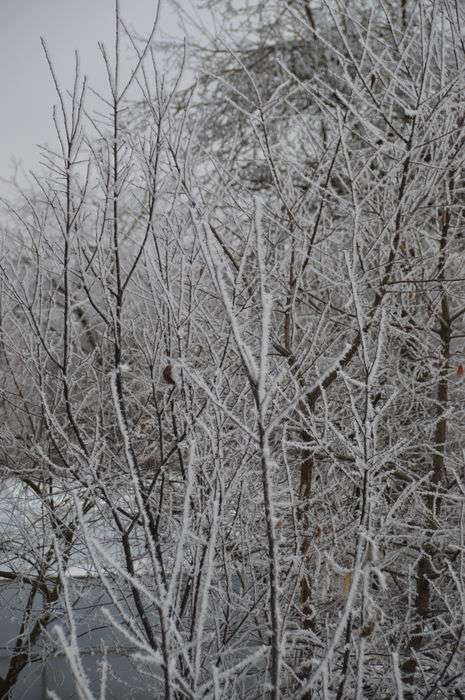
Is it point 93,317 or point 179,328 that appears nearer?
point 179,328

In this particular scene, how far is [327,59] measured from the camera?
5750 millimetres

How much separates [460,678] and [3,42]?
106763mm

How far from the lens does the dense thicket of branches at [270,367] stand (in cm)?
159

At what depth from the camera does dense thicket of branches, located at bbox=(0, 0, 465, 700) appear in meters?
1.59

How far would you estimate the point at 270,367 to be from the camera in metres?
2.67

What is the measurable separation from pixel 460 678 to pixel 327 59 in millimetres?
5847

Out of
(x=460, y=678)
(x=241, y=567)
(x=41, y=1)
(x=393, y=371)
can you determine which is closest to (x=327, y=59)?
(x=393, y=371)

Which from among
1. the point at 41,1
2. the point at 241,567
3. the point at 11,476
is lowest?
the point at 241,567

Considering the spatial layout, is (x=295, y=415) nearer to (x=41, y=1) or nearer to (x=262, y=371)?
(x=262, y=371)

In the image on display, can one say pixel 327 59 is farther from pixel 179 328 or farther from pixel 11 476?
pixel 11 476

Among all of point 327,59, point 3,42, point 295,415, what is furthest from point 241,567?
point 3,42

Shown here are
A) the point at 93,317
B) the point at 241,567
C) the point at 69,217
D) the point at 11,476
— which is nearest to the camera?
the point at 69,217

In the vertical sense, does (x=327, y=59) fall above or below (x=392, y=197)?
above

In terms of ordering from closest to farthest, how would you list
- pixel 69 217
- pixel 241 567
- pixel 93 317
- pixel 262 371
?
pixel 262 371
pixel 69 217
pixel 241 567
pixel 93 317
